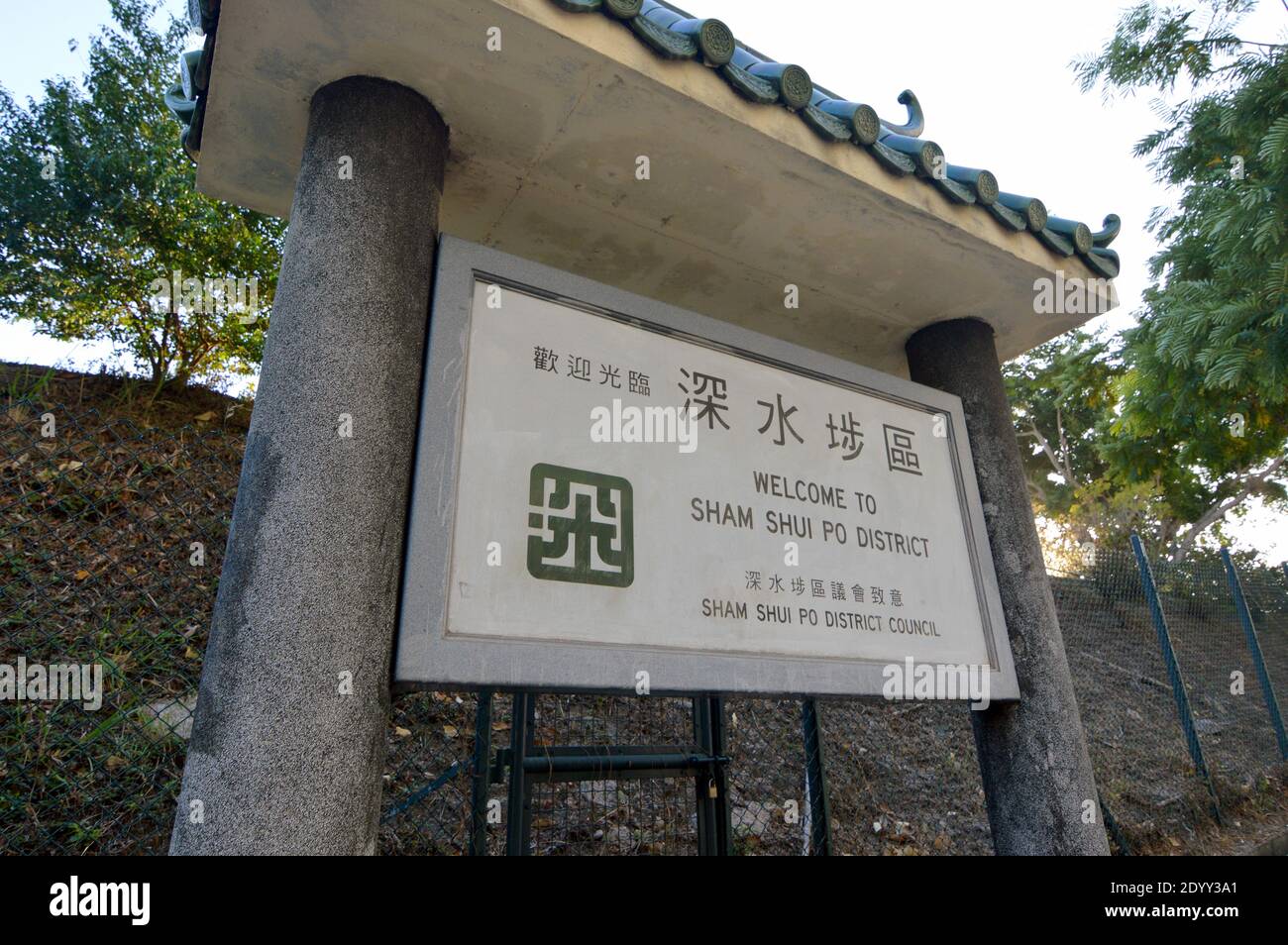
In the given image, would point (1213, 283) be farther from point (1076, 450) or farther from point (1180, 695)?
point (1076, 450)

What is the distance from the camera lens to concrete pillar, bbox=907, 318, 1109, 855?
307 cm

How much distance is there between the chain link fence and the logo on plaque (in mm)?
1252

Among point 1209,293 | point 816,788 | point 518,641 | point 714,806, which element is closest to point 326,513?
point 518,641

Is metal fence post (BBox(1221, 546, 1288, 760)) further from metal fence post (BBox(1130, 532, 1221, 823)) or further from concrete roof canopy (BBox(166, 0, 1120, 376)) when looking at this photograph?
concrete roof canopy (BBox(166, 0, 1120, 376))

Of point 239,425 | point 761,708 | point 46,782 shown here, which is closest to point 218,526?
point 46,782

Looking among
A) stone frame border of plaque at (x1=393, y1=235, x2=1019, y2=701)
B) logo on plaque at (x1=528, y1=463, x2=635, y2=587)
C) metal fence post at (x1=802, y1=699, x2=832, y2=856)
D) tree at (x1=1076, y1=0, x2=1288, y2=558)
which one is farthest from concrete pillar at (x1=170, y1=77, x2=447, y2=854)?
tree at (x1=1076, y1=0, x2=1288, y2=558)

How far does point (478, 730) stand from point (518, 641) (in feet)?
4.40

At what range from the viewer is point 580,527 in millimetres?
2395

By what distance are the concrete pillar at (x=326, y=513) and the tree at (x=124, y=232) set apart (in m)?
7.09

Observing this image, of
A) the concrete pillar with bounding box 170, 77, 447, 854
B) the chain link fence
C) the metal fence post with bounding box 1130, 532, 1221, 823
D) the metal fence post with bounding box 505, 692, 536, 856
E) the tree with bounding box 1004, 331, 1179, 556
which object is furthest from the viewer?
the tree with bounding box 1004, 331, 1179, 556

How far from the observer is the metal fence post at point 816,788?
407 centimetres

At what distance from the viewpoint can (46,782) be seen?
3.61m

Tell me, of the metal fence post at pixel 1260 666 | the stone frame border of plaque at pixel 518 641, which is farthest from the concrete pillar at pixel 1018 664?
the metal fence post at pixel 1260 666

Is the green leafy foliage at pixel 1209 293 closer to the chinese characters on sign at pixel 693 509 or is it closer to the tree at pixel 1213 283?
the tree at pixel 1213 283
